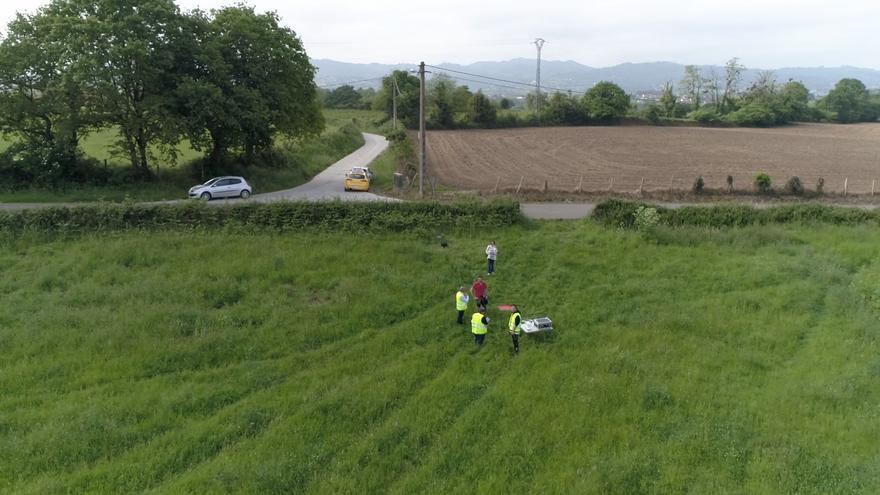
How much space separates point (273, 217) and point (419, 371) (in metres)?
11.5

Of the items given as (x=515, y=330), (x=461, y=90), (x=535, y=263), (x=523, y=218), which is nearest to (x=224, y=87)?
(x=523, y=218)

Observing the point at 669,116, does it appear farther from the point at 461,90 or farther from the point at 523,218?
the point at 523,218

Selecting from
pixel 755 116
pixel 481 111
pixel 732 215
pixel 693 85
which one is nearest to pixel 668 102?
pixel 693 85

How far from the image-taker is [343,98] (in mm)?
95938

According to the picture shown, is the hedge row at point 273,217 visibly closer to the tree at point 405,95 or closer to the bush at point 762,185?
the bush at point 762,185

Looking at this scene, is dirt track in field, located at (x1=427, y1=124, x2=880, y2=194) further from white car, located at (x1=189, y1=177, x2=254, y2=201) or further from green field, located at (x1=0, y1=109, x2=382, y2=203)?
white car, located at (x1=189, y1=177, x2=254, y2=201)

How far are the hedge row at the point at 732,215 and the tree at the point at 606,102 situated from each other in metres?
58.5

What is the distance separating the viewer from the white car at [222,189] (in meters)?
26.9

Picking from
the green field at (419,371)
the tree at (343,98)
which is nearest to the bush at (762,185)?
the green field at (419,371)

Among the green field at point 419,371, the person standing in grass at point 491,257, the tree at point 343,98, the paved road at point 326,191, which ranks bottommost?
the green field at point 419,371

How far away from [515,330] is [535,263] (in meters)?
6.28

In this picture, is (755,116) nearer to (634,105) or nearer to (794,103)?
(794,103)

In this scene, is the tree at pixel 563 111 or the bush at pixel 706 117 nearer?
the tree at pixel 563 111

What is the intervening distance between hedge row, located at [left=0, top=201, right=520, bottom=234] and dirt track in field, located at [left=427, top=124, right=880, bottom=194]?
904 centimetres
